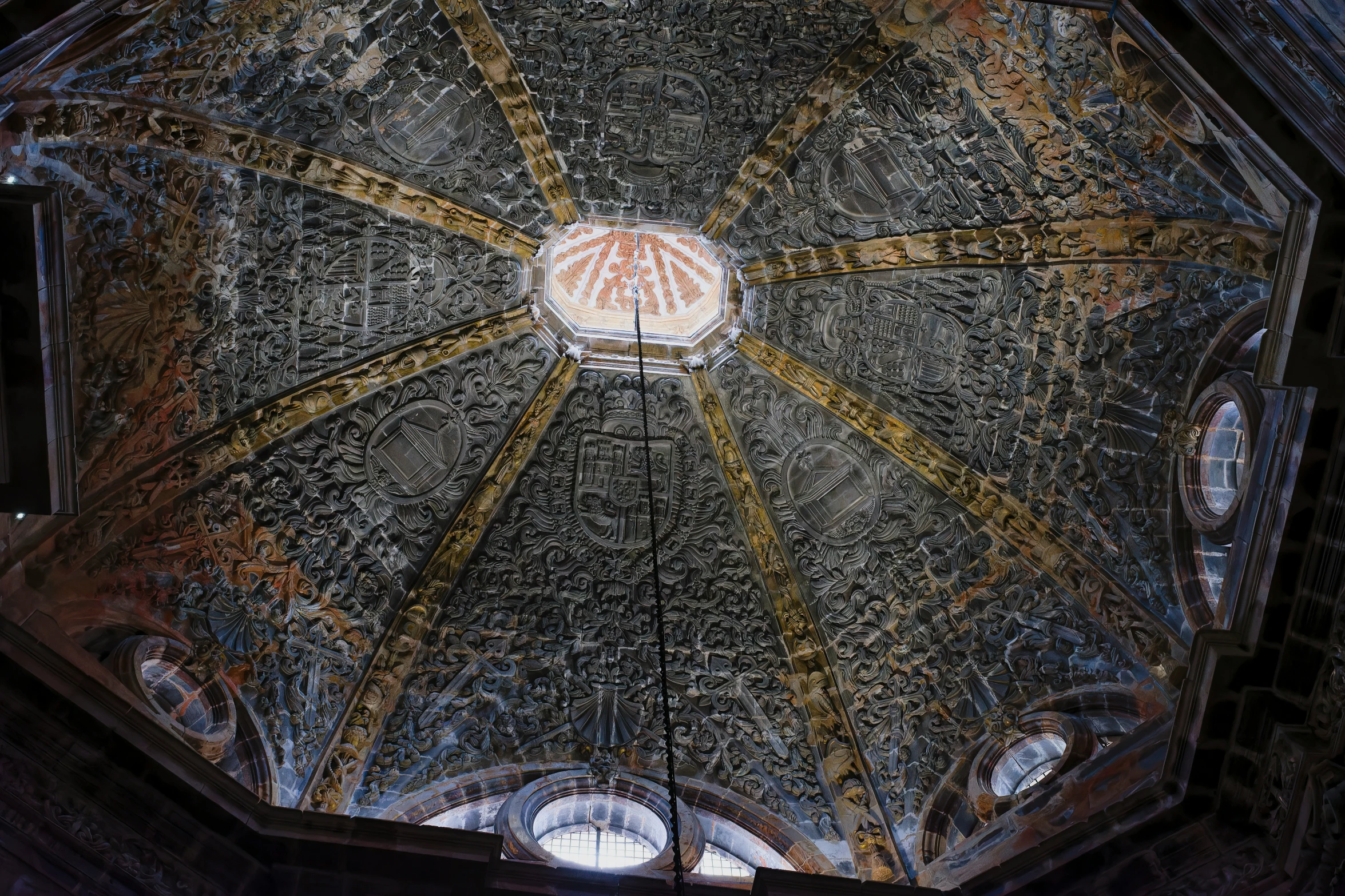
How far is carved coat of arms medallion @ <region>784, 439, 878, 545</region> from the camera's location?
1717 centimetres

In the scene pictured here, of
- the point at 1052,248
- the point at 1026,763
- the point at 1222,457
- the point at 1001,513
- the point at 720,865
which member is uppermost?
the point at 1052,248

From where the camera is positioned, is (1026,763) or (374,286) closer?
(1026,763)

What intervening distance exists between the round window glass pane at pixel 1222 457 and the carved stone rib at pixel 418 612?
786 cm

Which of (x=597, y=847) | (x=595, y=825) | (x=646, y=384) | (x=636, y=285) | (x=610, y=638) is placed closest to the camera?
(x=597, y=847)

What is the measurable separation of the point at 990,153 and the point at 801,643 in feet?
20.1

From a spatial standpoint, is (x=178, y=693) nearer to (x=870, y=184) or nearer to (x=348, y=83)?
(x=348, y=83)

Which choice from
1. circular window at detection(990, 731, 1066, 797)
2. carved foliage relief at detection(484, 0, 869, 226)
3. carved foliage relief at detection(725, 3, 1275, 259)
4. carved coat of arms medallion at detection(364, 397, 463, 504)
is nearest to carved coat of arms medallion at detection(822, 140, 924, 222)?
carved foliage relief at detection(725, 3, 1275, 259)

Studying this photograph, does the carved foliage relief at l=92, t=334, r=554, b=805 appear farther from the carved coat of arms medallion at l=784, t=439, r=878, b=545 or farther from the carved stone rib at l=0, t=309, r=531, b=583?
the carved coat of arms medallion at l=784, t=439, r=878, b=545

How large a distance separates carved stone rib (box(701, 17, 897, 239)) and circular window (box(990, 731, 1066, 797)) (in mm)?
7017

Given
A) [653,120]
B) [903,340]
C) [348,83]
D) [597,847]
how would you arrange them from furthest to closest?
[903,340] → [653,120] → [348,83] → [597,847]

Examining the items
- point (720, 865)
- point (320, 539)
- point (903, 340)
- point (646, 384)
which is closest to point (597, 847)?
point (720, 865)

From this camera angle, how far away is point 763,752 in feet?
52.1

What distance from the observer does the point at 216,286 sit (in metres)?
15.4

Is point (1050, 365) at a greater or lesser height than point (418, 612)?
greater
